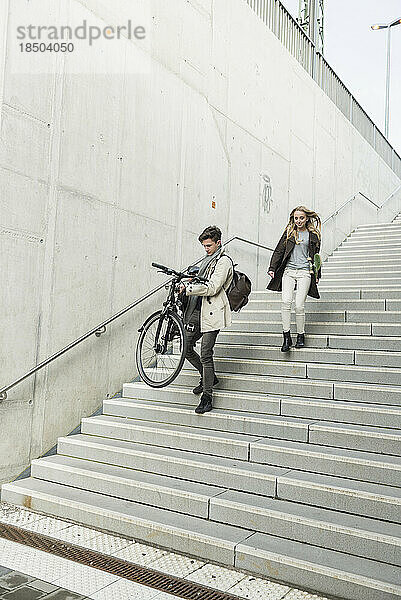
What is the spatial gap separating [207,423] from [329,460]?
1282 millimetres

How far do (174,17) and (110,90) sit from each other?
1.71 meters

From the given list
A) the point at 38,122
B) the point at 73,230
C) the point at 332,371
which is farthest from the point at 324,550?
the point at 38,122

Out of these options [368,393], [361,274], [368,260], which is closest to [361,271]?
[361,274]

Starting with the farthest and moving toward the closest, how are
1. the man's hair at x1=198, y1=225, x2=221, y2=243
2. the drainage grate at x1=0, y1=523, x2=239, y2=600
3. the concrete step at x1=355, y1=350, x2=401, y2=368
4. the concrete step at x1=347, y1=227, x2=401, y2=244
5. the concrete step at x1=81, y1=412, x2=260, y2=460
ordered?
the concrete step at x1=347, y1=227, x2=401, y2=244 < the concrete step at x1=355, y1=350, x2=401, y2=368 < the man's hair at x1=198, y1=225, x2=221, y2=243 < the concrete step at x1=81, y1=412, x2=260, y2=460 < the drainage grate at x1=0, y1=523, x2=239, y2=600

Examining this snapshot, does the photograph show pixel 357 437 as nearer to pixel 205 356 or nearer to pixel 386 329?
pixel 205 356

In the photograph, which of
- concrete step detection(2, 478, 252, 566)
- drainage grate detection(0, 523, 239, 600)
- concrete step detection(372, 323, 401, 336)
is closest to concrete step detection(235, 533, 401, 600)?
concrete step detection(2, 478, 252, 566)

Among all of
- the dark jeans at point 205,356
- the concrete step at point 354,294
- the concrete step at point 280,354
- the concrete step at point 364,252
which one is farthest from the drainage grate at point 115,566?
the concrete step at point 364,252

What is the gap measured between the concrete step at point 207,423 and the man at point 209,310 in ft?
0.50

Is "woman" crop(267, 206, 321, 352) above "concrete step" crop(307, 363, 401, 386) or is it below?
above

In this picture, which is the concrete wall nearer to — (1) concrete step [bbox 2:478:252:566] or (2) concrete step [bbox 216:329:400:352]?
(1) concrete step [bbox 2:478:252:566]

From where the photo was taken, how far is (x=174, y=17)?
292 inches

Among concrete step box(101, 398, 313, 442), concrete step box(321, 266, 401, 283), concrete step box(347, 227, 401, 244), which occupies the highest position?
concrete step box(347, 227, 401, 244)

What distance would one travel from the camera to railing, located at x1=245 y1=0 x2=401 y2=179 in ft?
33.1

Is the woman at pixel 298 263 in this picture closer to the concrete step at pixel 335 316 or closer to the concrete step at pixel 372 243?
the concrete step at pixel 335 316
